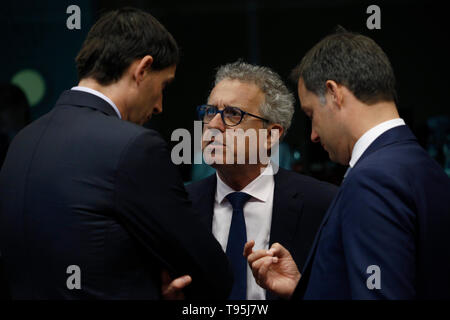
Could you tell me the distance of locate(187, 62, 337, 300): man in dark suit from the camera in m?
1.88

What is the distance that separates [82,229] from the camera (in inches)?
46.1

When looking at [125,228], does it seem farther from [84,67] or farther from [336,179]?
[336,179]

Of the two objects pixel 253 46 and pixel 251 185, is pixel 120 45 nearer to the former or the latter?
pixel 251 185

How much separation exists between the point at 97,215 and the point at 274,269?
715 millimetres

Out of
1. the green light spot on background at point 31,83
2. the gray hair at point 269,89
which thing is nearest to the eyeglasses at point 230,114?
the gray hair at point 269,89

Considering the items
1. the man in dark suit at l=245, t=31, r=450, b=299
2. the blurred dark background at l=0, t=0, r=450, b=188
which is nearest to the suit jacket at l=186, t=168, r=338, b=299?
the man in dark suit at l=245, t=31, r=450, b=299

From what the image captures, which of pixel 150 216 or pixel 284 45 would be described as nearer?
pixel 150 216

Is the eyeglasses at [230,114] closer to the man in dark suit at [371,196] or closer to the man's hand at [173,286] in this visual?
the man in dark suit at [371,196]

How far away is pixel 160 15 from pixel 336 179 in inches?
56.4

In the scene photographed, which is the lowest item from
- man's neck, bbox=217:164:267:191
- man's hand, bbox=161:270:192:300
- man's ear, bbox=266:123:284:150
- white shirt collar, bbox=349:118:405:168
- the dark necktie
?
the dark necktie

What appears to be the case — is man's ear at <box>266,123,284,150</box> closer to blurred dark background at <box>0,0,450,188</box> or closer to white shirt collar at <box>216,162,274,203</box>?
white shirt collar at <box>216,162,274,203</box>

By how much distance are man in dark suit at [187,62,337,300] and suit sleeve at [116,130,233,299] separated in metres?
0.61

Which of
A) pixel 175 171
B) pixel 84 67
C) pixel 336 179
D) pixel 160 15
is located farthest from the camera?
pixel 160 15
